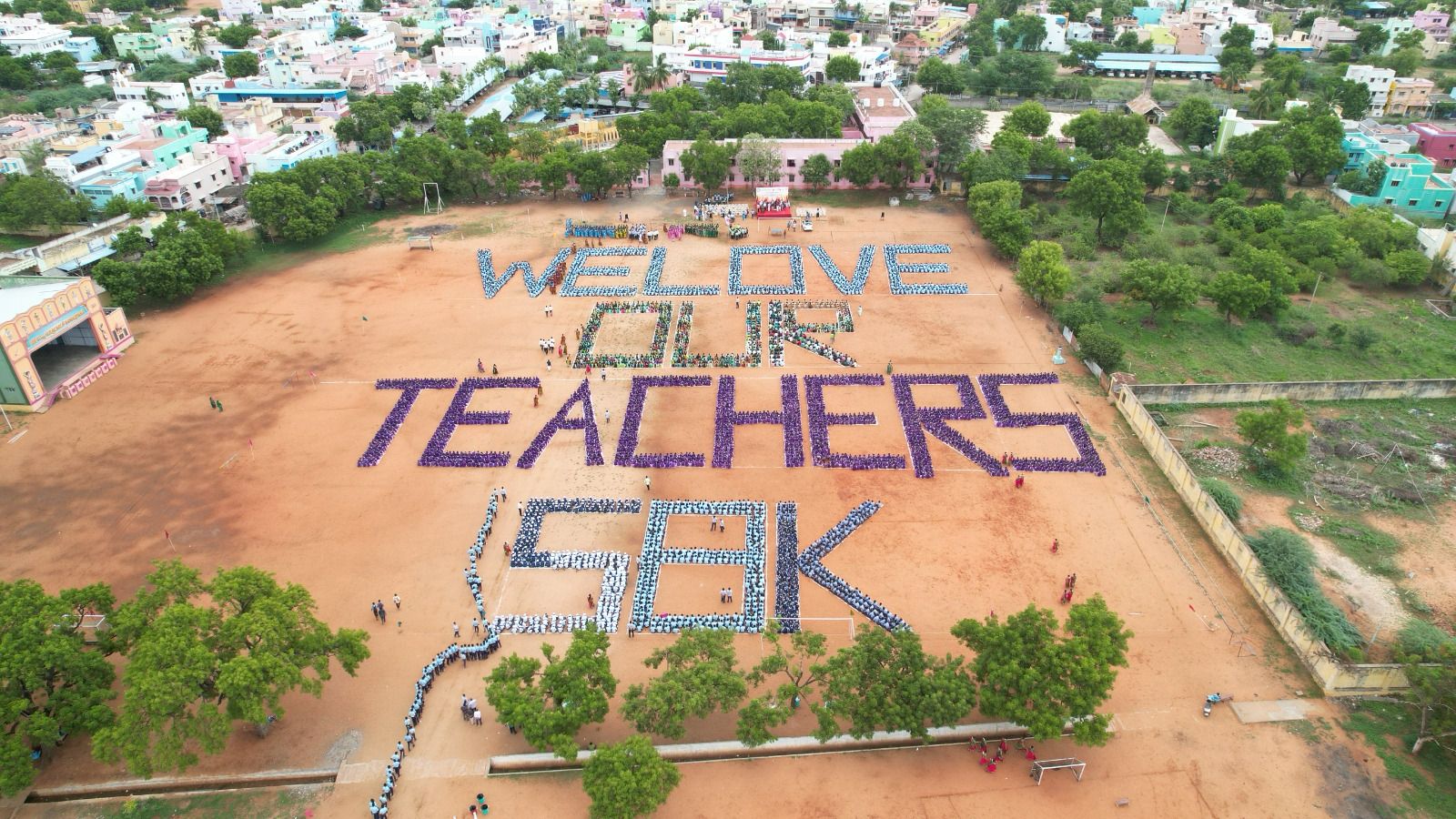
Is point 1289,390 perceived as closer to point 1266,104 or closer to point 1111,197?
point 1111,197

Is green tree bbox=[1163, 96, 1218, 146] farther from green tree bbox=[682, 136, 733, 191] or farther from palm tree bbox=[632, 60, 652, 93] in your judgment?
palm tree bbox=[632, 60, 652, 93]

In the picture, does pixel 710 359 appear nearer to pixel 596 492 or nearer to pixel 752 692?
pixel 596 492

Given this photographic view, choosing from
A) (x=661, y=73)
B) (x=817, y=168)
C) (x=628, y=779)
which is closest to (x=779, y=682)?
(x=628, y=779)

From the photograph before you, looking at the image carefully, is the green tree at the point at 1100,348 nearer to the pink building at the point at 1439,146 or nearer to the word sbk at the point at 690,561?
the word sbk at the point at 690,561

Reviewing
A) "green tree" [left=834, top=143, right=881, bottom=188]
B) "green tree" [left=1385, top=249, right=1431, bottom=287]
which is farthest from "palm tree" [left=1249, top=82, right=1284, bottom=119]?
"green tree" [left=834, top=143, right=881, bottom=188]

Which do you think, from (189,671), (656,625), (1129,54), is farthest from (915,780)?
(1129,54)
